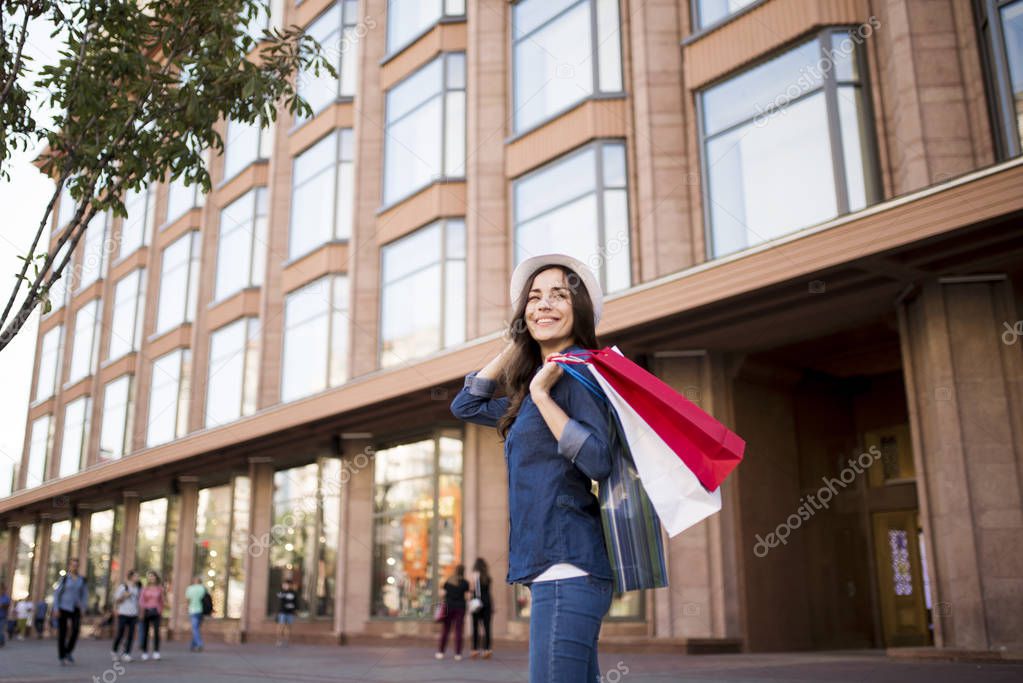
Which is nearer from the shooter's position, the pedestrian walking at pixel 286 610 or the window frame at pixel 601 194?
the window frame at pixel 601 194

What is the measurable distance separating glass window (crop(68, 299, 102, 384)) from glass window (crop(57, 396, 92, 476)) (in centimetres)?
121

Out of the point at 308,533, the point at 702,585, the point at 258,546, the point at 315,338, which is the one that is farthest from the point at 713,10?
the point at 258,546

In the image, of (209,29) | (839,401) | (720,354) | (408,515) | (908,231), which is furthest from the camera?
(408,515)

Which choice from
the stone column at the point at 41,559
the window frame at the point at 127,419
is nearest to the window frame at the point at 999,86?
the window frame at the point at 127,419

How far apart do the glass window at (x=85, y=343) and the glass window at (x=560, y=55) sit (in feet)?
85.5

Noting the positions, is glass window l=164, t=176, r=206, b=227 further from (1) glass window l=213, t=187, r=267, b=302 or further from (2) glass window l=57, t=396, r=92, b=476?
(2) glass window l=57, t=396, r=92, b=476

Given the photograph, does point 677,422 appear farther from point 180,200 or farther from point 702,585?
point 180,200

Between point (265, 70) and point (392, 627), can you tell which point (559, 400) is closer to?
point (265, 70)

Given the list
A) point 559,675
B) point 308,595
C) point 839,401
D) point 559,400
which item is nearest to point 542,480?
point 559,400

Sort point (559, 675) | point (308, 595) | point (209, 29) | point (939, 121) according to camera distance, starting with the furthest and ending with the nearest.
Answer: point (308, 595), point (939, 121), point (209, 29), point (559, 675)

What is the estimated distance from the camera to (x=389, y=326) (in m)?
22.2

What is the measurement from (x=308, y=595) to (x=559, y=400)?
22740mm

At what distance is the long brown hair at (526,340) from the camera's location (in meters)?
2.83
